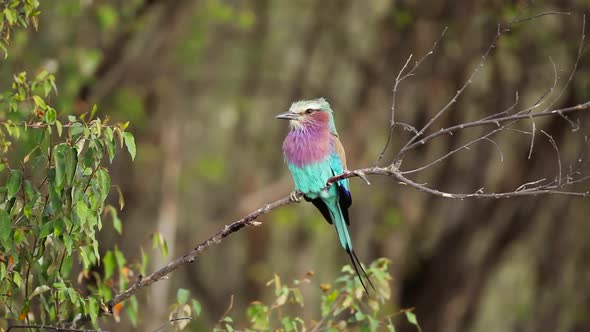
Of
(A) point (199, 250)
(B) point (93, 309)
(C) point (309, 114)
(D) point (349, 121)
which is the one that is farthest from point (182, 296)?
(D) point (349, 121)

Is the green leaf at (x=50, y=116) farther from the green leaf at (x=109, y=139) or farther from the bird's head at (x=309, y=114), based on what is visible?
the bird's head at (x=309, y=114)

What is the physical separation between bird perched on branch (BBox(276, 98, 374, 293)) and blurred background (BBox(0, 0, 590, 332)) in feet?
8.50

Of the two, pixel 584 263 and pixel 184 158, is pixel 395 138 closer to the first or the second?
pixel 584 263

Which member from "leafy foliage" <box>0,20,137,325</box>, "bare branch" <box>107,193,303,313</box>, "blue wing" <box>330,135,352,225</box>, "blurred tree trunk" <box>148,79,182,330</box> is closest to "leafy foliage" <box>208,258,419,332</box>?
"bare branch" <box>107,193,303,313</box>

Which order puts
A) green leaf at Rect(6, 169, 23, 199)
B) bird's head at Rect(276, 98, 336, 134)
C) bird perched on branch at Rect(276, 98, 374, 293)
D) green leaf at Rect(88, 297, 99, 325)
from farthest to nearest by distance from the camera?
1. bird's head at Rect(276, 98, 336, 134)
2. bird perched on branch at Rect(276, 98, 374, 293)
3. green leaf at Rect(88, 297, 99, 325)
4. green leaf at Rect(6, 169, 23, 199)

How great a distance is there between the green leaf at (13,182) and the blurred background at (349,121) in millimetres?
4459

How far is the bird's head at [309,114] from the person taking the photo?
520 centimetres

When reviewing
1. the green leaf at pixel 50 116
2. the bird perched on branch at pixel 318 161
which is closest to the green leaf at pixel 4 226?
the green leaf at pixel 50 116

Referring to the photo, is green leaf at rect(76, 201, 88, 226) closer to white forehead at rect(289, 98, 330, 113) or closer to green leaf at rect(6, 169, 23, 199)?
green leaf at rect(6, 169, 23, 199)

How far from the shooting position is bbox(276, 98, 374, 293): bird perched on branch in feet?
16.1

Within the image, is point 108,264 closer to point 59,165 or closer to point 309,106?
point 59,165

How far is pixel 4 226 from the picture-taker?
3207 millimetres

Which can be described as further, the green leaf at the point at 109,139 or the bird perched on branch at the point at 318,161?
the bird perched on branch at the point at 318,161

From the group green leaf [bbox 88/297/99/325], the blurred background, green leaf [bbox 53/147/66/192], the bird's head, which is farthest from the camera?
the blurred background
